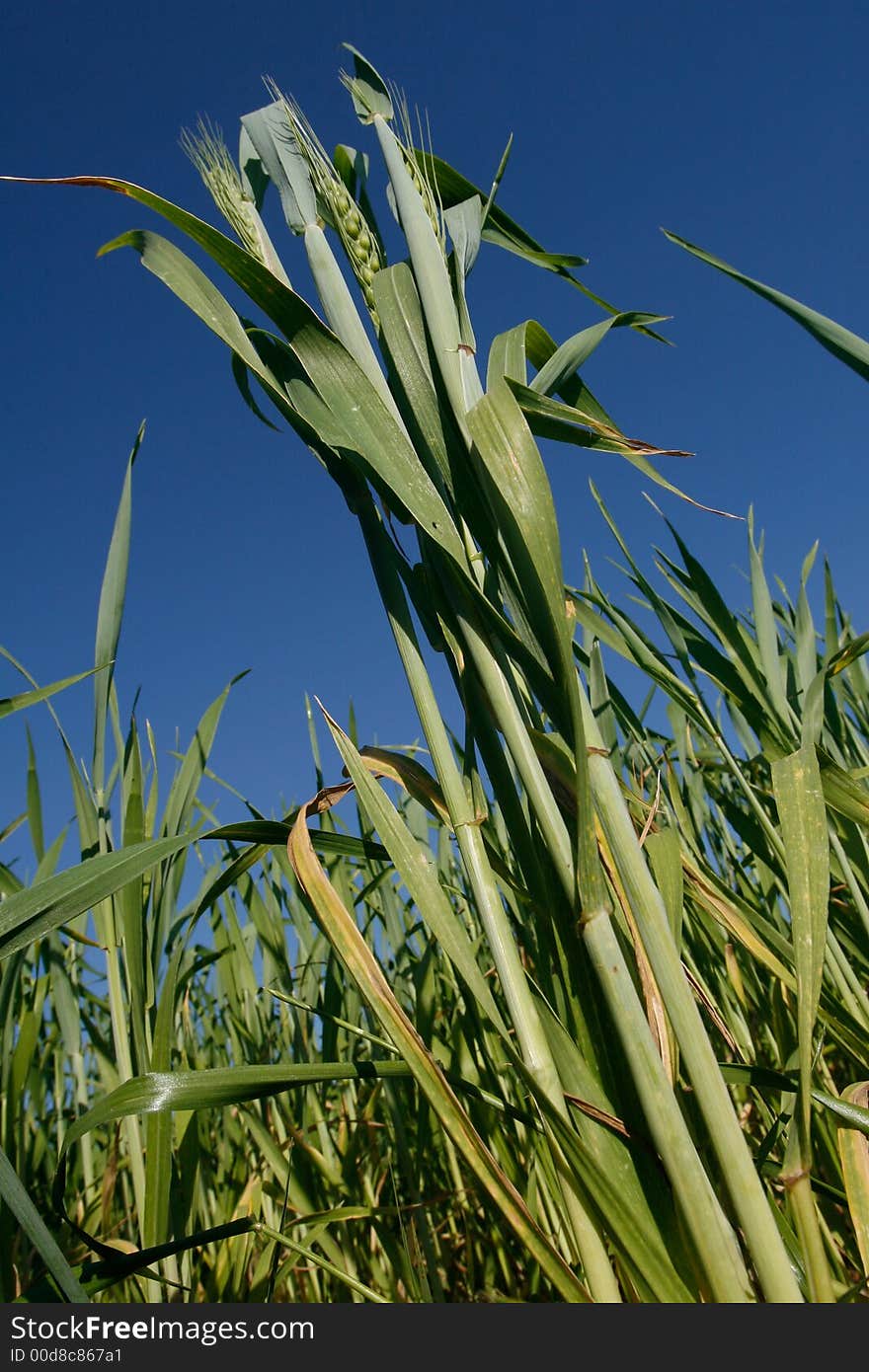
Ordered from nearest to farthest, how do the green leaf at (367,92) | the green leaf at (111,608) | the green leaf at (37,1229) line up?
the green leaf at (37,1229), the green leaf at (367,92), the green leaf at (111,608)

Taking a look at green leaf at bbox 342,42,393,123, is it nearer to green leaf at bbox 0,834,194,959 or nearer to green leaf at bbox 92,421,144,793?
green leaf at bbox 92,421,144,793

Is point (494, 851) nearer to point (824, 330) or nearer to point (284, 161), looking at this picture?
point (824, 330)

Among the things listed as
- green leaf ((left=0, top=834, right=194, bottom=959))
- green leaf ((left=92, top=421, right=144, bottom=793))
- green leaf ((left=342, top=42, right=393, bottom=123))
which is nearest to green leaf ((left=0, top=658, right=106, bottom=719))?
green leaf ((left=92, top=421, right=144, bottom=793))

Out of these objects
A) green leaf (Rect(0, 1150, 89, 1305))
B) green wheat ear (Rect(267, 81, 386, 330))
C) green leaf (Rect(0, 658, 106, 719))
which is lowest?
green leaf (Rect(0, 1150, 89, 1305))

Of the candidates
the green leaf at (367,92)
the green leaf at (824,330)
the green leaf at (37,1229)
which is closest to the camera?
the green leaf at (37,1229)

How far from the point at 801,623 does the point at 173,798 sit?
786 mm

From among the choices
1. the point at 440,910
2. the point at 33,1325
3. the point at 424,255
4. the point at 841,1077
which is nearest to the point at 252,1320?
the point at 33,1325

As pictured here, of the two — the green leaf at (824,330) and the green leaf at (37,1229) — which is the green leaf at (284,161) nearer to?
the green leaf at (824,330)

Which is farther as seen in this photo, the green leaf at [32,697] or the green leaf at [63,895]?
the green leaf at [32,697]

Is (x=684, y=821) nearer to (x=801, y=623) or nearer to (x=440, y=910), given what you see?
(x=801, y=623)

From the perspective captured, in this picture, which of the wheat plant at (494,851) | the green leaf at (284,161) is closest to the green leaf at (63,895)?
the wheat plant at (494,851)

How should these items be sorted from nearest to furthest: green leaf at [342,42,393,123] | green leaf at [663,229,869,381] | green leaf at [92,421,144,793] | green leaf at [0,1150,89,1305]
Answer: green leaf at [0,1150,89,1305]
green leaf at [663,229,869,381]
green leaf at [342,42,393,123]
green leaf at [92,421,144,793]

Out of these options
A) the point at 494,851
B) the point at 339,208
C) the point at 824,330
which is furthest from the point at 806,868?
the point at 339,208

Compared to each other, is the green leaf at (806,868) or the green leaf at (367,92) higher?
the green leaf at (367,92)
